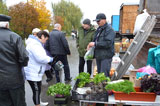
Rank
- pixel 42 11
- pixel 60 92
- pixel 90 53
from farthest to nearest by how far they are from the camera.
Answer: pixel 42 11 < pixel 90 53 < pixel 60 92

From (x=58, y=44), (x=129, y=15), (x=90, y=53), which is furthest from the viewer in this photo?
(x=129, y=15)

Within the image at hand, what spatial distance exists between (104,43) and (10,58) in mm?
1921

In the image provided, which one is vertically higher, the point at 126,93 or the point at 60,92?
the point at 126,93

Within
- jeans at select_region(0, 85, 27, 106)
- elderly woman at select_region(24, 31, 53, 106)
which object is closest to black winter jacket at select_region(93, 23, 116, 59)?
elderly woman at select_region(24, 31, 53, 106)

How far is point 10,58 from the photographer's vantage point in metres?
2.45

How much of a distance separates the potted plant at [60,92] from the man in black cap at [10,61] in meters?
0.81

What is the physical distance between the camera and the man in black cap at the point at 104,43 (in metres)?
3.39

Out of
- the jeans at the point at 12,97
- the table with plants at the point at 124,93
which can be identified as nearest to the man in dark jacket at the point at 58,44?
the jeans at the point at 12,97

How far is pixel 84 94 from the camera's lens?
8.49 feet

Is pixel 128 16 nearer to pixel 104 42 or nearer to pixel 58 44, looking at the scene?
A: pixel 58 44

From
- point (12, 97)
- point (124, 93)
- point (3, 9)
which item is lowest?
point (12, 97)

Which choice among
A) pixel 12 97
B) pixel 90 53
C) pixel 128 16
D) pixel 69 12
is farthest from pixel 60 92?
pixel 69 12

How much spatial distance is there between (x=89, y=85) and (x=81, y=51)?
1918 millimetres

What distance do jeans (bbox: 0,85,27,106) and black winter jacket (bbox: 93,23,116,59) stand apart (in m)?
1.83
